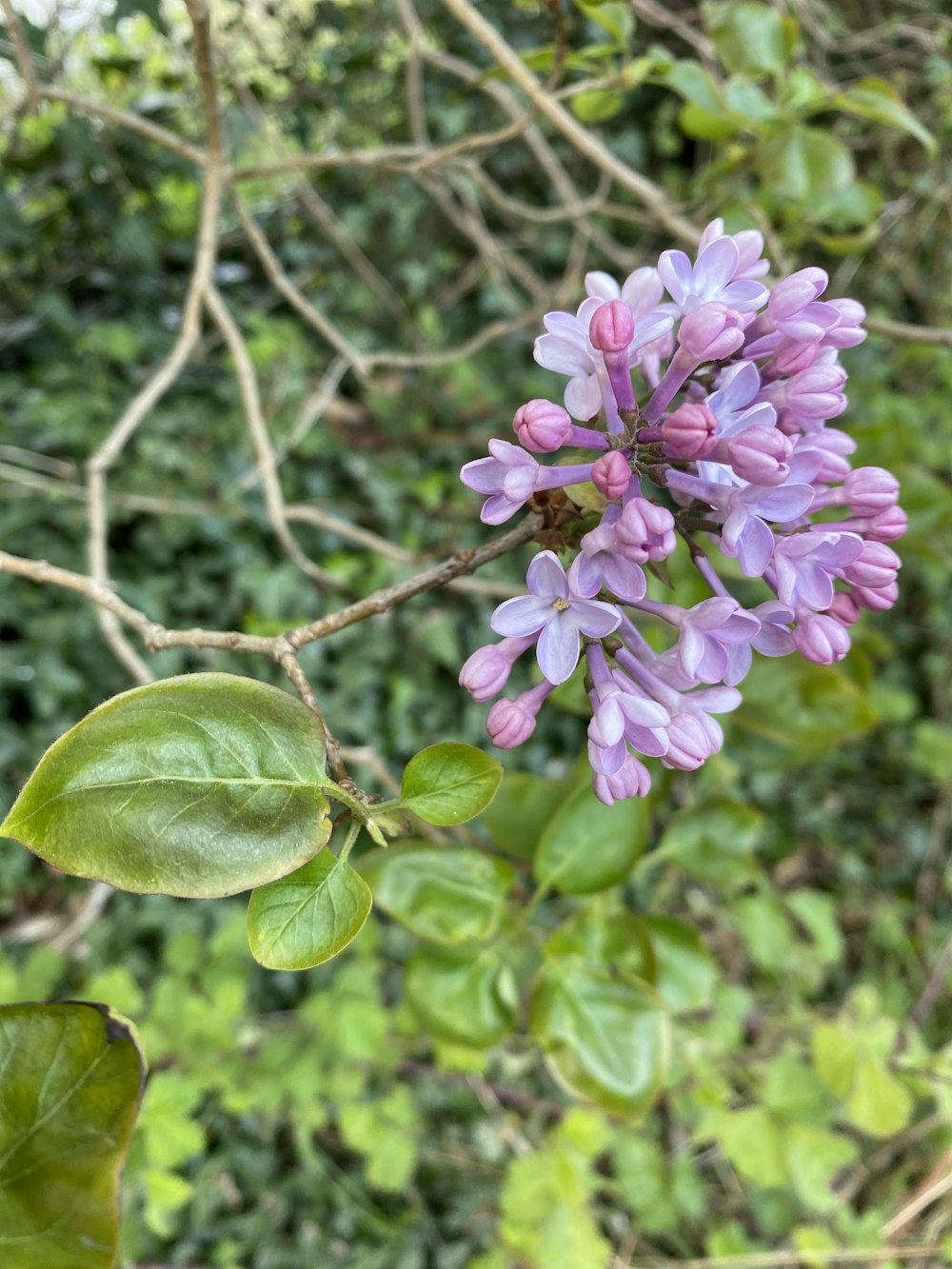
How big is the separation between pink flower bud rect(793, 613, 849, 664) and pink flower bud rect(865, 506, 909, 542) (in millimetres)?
95

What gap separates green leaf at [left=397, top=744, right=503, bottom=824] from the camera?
1.91 ft

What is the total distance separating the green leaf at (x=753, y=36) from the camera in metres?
1.01

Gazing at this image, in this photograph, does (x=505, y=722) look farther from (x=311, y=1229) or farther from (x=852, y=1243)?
(x=852, y=1243)

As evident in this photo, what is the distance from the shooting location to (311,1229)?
1.59 metres

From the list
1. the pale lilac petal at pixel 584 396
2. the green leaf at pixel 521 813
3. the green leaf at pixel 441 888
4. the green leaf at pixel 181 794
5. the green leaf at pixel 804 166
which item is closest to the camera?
the green leaf at pixel 181 794

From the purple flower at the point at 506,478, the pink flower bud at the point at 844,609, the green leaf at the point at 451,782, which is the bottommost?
the green leaf at the point at 451,782

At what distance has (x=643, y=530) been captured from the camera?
505 millimetres

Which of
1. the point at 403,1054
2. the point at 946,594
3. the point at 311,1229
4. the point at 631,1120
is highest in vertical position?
the point at 631,1120

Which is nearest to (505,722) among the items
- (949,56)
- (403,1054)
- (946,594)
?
(403,1054)

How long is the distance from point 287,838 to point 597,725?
0.68 feet

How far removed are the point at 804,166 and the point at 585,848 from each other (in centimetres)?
86

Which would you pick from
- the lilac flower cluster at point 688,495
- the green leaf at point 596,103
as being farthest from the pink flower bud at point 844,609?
the green leaf at point 596,103

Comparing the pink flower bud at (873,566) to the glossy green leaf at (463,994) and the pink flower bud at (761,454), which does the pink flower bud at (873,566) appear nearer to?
the pink flower bud at (761,454)

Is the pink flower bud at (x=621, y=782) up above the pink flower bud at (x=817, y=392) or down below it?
below
